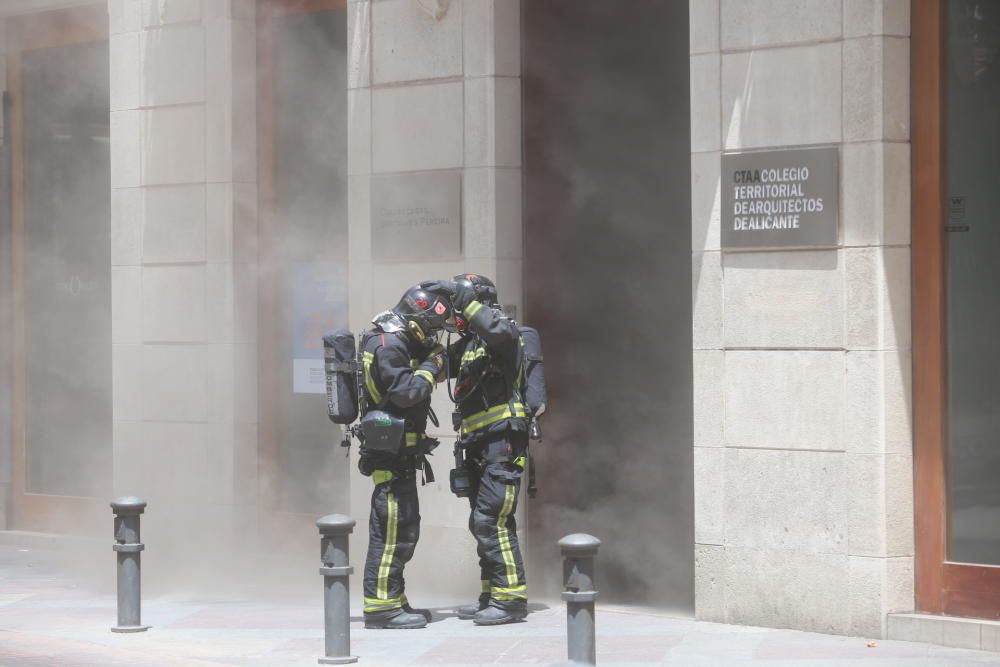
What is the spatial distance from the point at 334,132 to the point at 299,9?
925 mm

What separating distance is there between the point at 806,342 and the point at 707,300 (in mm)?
631

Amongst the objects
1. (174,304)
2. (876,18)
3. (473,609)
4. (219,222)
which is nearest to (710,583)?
(473,609)

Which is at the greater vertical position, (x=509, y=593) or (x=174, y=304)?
(x=174, y=304)

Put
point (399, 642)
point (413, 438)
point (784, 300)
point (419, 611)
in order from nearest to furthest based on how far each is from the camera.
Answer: point (399, 642) < point (784, 300) < point (413, 438) < point (419, 611)

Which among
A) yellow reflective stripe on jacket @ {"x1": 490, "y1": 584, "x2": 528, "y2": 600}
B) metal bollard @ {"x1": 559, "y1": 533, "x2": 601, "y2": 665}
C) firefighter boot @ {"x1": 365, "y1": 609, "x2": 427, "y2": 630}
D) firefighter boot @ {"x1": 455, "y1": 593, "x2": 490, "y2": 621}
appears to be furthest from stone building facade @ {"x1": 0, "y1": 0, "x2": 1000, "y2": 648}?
metal bollard @ {"x1": 559, "y1": 533, "x2": 601, "y2": 665}

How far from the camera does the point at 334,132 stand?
11547 millimetres

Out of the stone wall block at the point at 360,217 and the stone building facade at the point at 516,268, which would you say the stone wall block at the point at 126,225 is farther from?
the stone wall block at the point at 360,217

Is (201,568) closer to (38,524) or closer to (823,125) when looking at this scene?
(38,524)

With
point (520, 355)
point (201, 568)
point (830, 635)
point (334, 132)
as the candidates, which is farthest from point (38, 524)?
point (830, 635)

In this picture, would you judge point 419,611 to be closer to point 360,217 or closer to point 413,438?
point 413,438

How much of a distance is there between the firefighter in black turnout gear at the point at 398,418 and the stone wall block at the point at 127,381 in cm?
355

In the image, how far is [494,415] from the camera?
8867mm

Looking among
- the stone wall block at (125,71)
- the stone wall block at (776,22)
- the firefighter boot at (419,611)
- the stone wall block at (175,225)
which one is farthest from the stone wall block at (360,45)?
the firefighter boot at (419,611)

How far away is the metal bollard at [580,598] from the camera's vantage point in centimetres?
671
